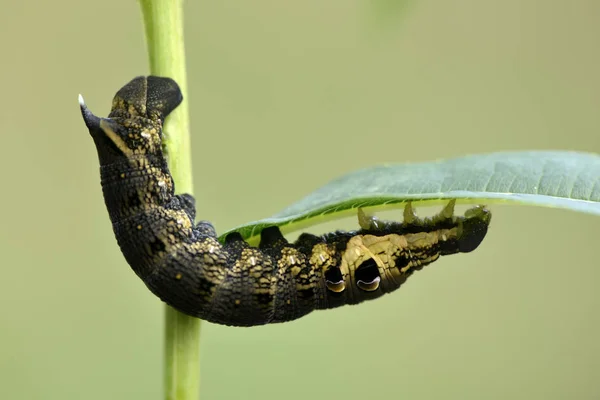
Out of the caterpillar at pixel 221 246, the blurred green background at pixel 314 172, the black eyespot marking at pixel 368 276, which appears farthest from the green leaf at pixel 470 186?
the blurred green background at pixel 314 172

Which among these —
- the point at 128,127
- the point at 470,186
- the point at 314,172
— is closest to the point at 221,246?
the point at 128,127

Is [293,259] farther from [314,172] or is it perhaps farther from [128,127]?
[314,172]

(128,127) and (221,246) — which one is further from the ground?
(128,127)

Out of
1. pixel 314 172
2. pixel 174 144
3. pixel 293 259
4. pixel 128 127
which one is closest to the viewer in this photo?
pixel 174 144

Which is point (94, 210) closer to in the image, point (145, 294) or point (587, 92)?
point (145, 294)

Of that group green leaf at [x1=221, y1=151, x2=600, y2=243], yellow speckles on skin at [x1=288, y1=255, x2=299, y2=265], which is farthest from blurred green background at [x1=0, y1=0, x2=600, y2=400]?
green leaf at [x1=221, y1=151, x2=600, y2=243]
